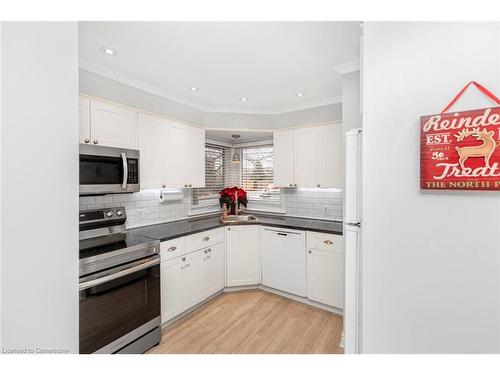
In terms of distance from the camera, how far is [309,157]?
307cm

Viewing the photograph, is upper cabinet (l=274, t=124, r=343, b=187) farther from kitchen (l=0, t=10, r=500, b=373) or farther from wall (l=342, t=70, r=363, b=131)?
wall (l=342, t=70, r=363, b=131)

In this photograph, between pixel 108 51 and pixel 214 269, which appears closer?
pixel 108 51

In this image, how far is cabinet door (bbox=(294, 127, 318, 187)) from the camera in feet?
9.98

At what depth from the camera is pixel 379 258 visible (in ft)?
3.59

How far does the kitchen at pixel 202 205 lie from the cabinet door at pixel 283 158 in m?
0.02

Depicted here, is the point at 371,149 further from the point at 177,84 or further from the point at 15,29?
the point at 177,84

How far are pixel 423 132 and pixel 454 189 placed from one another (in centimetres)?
25

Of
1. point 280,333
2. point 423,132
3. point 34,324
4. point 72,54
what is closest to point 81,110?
point 72,54

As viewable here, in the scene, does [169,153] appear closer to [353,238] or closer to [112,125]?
[112,125]

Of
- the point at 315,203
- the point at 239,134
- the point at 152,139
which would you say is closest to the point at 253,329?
the point at 315,203

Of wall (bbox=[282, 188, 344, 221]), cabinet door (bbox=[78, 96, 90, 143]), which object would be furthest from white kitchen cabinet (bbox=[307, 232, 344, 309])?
cabinet door (bbox=[78, 96, 90, 143])

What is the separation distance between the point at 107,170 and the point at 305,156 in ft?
7.25

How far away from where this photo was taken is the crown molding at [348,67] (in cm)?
211

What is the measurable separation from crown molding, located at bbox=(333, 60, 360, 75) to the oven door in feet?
7.76
